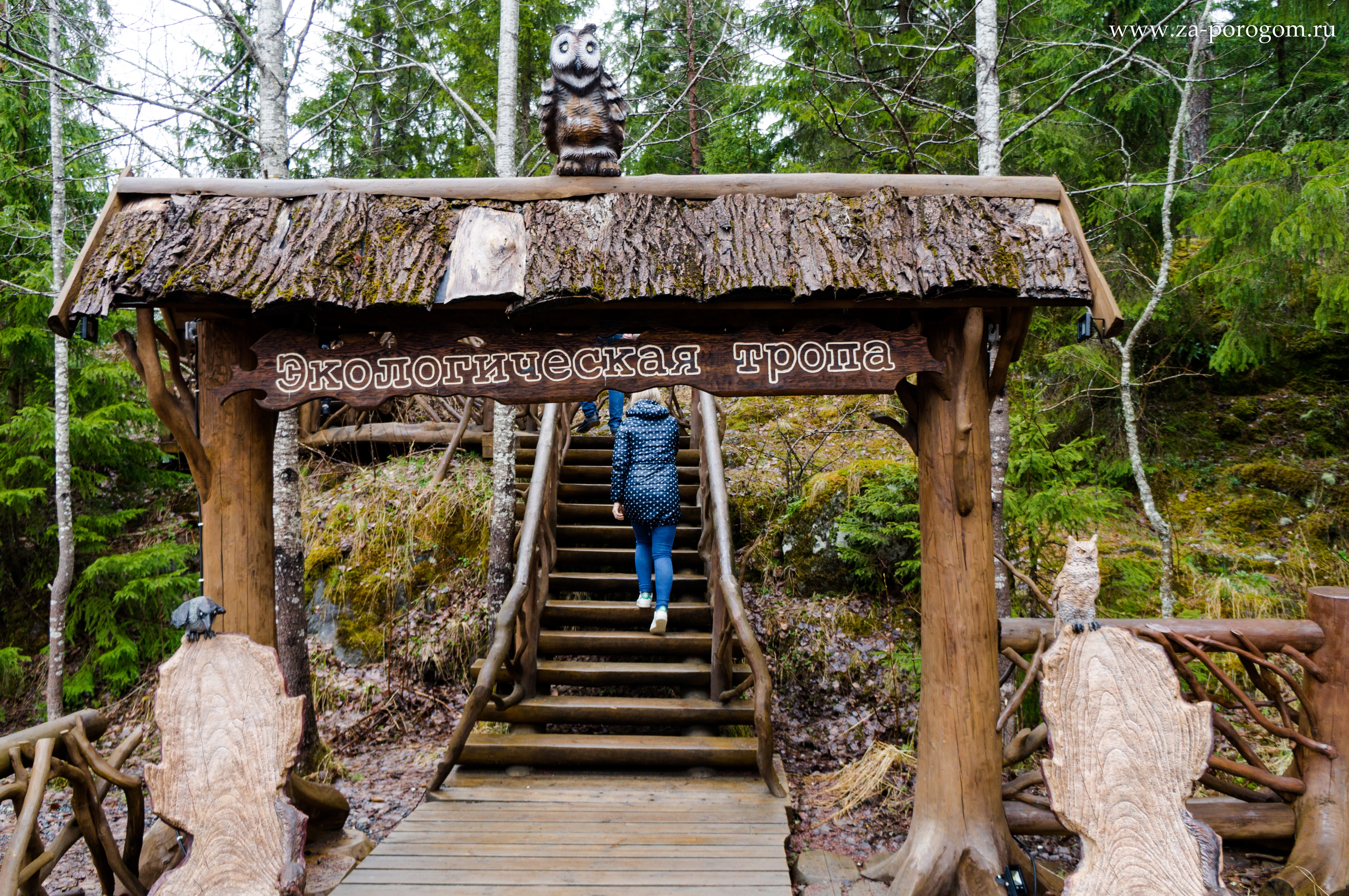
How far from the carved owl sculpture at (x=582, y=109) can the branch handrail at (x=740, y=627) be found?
1.30 m

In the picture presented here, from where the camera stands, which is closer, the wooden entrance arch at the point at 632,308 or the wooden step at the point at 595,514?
the wooden entrance arch at the point at 632,308

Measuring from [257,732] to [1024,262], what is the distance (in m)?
3.78

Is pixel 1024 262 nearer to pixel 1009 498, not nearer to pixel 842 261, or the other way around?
Answer: pixel 842 261

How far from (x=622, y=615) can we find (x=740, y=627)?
146 centimetres

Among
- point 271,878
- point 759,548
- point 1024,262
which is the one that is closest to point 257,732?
point 271,878

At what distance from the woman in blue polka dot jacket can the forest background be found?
1516 mm

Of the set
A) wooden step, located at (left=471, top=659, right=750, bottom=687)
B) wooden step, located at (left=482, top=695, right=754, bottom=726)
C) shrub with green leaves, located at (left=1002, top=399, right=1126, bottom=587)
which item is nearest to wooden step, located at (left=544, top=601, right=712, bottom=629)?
wooden step, located at (left=471, top=659, right=750, bottom=687)

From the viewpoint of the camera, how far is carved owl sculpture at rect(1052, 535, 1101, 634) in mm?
2805

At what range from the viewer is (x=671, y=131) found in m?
13.9

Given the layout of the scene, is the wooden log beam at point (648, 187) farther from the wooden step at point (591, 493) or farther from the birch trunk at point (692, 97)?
the birch trunk at point (692, 97)

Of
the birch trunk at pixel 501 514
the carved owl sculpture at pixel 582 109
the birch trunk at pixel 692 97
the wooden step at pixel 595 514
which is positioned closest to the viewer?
the carved owl sculpture at pixel 582 109

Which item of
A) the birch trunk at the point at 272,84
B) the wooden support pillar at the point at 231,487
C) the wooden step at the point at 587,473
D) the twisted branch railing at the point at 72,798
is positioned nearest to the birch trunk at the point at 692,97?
the wooden step at the point at 587,473

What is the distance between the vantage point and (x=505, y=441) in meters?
6.35

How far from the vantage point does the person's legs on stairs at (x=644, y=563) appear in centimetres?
552
